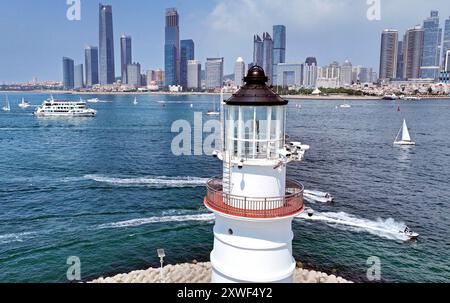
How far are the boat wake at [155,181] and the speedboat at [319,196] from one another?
12.9 metres

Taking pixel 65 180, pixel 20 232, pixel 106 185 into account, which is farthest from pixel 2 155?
pixel 20 232

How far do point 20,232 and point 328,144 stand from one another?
62.6 metres

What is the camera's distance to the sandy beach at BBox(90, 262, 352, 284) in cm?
2250

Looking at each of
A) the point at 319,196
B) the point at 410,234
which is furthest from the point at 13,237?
the point at 410,234

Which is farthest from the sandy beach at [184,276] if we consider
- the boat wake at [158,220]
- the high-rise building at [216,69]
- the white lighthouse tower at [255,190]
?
the white lighthouse tower at [255,190]

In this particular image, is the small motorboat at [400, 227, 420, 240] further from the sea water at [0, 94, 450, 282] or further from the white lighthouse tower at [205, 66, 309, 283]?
the white lighthouse tower at [205, 66, 309, 283]

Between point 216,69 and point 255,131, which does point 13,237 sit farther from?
point 255,131

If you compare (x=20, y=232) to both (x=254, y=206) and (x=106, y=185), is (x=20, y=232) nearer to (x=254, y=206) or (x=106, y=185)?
(x=106, y=185)

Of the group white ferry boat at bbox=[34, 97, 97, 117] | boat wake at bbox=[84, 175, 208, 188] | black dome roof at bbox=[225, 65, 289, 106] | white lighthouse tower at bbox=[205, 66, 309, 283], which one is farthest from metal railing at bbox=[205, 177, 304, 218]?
white ferry boat at bbox=[34, 97, 97, 117]

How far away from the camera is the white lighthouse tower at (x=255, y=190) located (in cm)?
1006

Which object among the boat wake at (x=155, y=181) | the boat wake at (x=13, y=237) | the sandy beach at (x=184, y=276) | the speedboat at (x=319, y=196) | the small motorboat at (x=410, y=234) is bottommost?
the boat wake at (x=13, y=237)

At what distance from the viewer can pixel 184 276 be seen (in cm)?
2277

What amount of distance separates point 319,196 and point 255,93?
34435 millimetres

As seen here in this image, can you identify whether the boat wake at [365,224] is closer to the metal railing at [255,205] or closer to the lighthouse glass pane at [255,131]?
the metal railing at [255,205]
